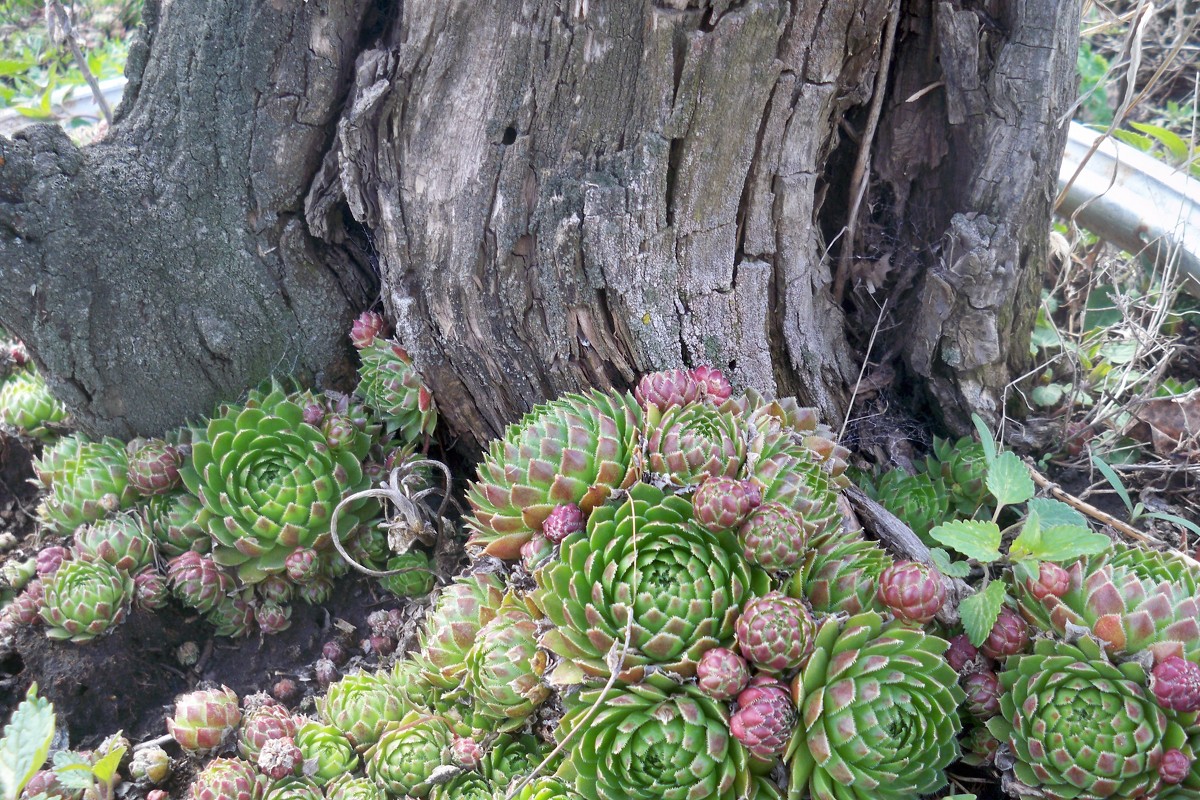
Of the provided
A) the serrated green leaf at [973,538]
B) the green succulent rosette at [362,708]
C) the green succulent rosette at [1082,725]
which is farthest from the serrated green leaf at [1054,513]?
the green succulent rosette at [362,708]

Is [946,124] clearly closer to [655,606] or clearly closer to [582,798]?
[655,606]

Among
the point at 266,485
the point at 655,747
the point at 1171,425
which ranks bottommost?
the point at 1171,425

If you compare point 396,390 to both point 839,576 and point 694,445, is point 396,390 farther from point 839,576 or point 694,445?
point 839,576

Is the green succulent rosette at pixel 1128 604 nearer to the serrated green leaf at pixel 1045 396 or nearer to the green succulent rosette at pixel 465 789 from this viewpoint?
the serrated green leaf at pixel 1045 396

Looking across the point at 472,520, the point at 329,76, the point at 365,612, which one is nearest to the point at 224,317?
the point at 329,76

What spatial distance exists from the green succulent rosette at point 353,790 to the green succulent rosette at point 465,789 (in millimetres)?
120

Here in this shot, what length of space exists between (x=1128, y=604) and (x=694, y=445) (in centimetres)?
86

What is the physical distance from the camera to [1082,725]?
4.60ft

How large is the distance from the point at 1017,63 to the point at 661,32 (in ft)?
3.24

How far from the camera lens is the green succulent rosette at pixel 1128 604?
1.44 metres

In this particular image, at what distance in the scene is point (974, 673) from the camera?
1575mm

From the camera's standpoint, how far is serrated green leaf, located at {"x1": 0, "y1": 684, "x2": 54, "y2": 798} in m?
1.39

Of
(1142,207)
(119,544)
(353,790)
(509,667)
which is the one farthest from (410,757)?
(1142,207)

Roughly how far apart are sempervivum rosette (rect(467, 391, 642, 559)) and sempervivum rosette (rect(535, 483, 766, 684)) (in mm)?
100
